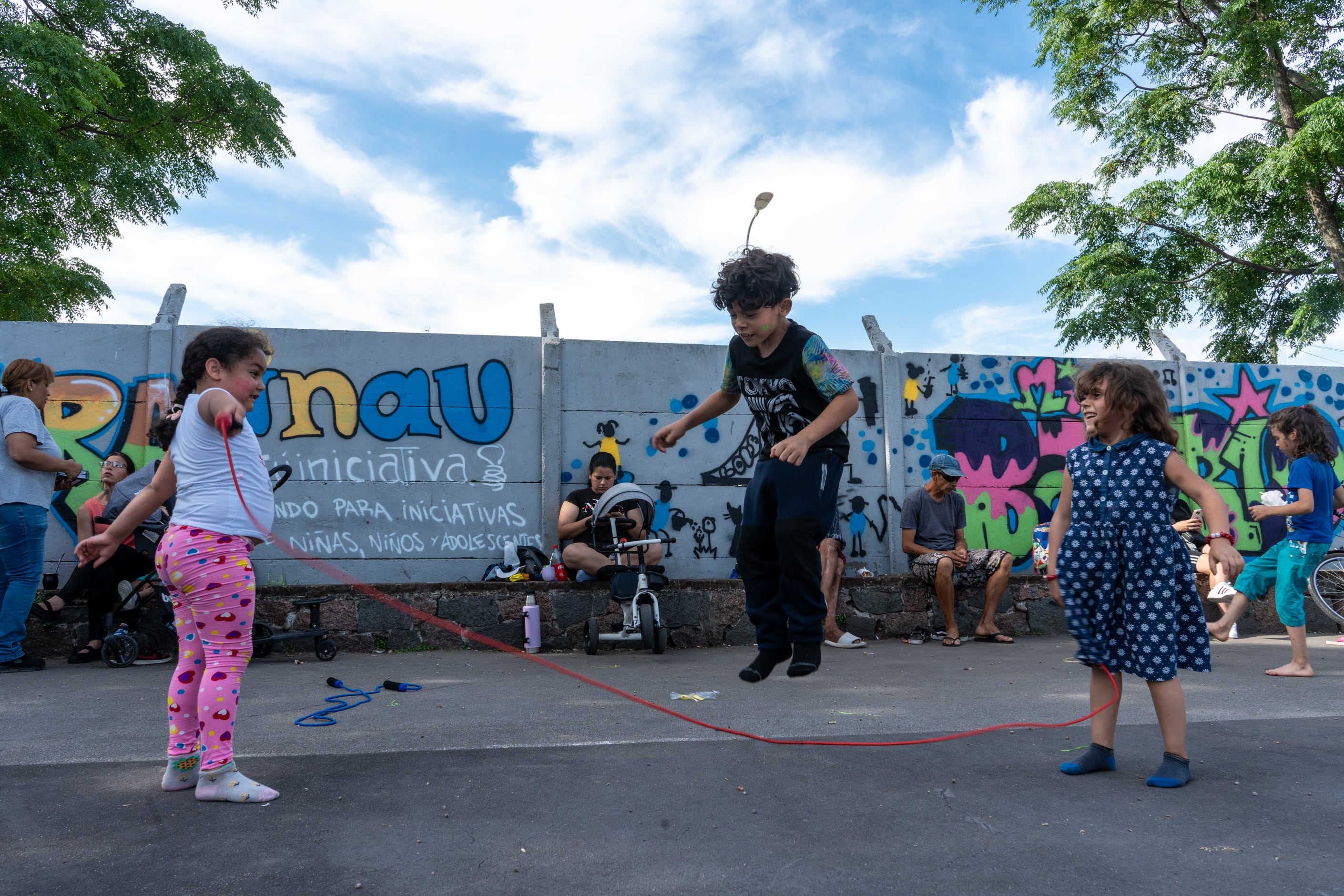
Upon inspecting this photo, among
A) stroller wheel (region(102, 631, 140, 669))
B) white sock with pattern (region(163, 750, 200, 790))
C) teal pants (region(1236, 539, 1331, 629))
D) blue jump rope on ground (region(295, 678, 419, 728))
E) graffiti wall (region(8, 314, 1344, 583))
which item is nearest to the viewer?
white sock with pattern (region(163, 750, 200, 790))

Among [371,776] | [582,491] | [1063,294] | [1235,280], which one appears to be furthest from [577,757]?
[1235,280]

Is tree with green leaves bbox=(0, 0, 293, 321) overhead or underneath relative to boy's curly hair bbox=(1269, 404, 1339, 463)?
overhead

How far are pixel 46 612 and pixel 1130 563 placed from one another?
7.08 m

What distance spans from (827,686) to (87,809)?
12.4 feet

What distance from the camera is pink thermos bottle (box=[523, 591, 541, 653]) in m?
6.79

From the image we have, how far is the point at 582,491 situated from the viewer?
7.43 meters

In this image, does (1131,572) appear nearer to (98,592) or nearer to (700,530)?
(700,530)

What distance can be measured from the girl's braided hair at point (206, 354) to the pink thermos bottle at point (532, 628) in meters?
3.95

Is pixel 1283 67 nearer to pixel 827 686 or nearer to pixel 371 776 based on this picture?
pixel 827 686

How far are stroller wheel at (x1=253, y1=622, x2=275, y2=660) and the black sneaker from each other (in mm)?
1315

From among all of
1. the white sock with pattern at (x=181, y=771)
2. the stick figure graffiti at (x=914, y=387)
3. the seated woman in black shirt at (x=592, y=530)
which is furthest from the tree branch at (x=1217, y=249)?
the white sock with pattern at (x=181, y=771)

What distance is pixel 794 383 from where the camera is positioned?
340 cm

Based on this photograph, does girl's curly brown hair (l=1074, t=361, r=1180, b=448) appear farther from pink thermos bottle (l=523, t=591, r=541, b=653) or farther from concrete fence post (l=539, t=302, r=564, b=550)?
concrete fence post (l=539, t=302, r=564, b=550)

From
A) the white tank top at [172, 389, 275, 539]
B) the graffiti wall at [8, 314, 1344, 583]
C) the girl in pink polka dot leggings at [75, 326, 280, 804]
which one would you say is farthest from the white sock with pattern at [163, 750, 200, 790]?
the graffiti wall at [8, 314, 1344, 583]
